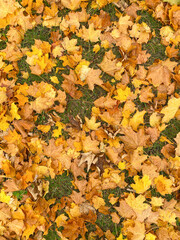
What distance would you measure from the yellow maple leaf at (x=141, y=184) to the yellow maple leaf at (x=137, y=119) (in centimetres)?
49

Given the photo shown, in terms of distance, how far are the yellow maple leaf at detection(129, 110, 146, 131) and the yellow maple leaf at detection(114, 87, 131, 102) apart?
209 millimetres

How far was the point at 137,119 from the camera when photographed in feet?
8.63

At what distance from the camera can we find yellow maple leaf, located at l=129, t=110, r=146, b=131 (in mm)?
2613

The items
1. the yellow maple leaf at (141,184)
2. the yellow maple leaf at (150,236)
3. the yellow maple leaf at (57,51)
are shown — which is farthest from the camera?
the yellow maple leaf at (57,51)

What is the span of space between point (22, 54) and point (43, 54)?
242 millimetres

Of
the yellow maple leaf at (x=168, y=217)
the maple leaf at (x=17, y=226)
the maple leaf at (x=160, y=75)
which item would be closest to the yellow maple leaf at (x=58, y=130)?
the maple leaf at (x=17, y=226)

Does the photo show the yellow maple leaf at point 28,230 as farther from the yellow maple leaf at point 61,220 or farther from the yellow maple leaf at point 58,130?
the yellow maple leaf at point 58,130

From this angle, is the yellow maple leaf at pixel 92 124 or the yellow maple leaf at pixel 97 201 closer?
the yellow maple leaf at pixel 97 201

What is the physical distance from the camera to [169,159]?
256 cm

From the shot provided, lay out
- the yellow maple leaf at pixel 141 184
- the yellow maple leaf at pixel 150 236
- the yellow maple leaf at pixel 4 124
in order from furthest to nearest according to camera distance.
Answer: the yellow maple leaf at pixel 4 124, the yellow maple leaf at pixel 141 184, the yellow maple leaf at pixel 150 236

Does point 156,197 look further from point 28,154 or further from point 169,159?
point 28,154

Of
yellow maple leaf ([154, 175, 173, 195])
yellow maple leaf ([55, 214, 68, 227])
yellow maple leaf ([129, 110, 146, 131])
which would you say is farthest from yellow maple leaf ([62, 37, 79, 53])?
yellow maple leaf ([55, 214, 68, 227])

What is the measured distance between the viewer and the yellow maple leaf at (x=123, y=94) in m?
2.70

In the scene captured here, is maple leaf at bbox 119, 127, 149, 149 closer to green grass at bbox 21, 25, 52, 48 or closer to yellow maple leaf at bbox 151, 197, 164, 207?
yellow maple leaf at bbox 151, 197, 164, 207
